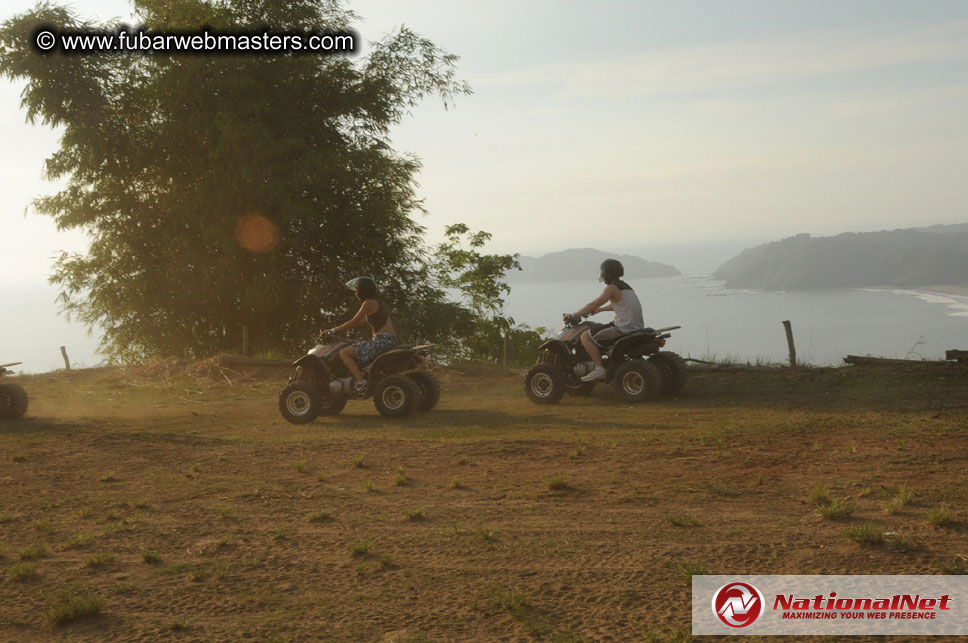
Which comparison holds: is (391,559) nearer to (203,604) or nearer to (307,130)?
(203,604)

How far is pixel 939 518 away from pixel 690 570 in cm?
178

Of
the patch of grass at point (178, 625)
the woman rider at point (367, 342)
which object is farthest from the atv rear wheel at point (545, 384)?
the patch of grass at point (178, 625)

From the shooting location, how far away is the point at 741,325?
194ft

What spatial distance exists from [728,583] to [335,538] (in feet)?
8.52

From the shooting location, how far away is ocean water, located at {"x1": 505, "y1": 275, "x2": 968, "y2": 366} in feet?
155

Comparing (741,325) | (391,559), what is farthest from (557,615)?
(741,325)

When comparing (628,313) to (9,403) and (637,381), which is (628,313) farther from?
(9,403)

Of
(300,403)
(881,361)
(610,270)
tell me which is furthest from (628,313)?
(300,403)

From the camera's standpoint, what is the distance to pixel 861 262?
3337 inches

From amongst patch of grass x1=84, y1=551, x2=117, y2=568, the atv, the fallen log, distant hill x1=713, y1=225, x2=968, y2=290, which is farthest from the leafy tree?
distant hill x1=713, y1=225, x2=968, y2=290

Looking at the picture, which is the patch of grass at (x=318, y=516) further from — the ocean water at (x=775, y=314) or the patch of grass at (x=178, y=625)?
the ocean water at (x=775, y=314)

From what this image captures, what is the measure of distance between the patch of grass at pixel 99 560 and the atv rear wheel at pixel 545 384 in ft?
24.9

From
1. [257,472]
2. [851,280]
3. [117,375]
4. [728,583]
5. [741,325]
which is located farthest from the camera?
[851,280]

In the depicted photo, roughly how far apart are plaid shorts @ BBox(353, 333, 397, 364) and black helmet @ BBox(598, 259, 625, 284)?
3.20 metres
